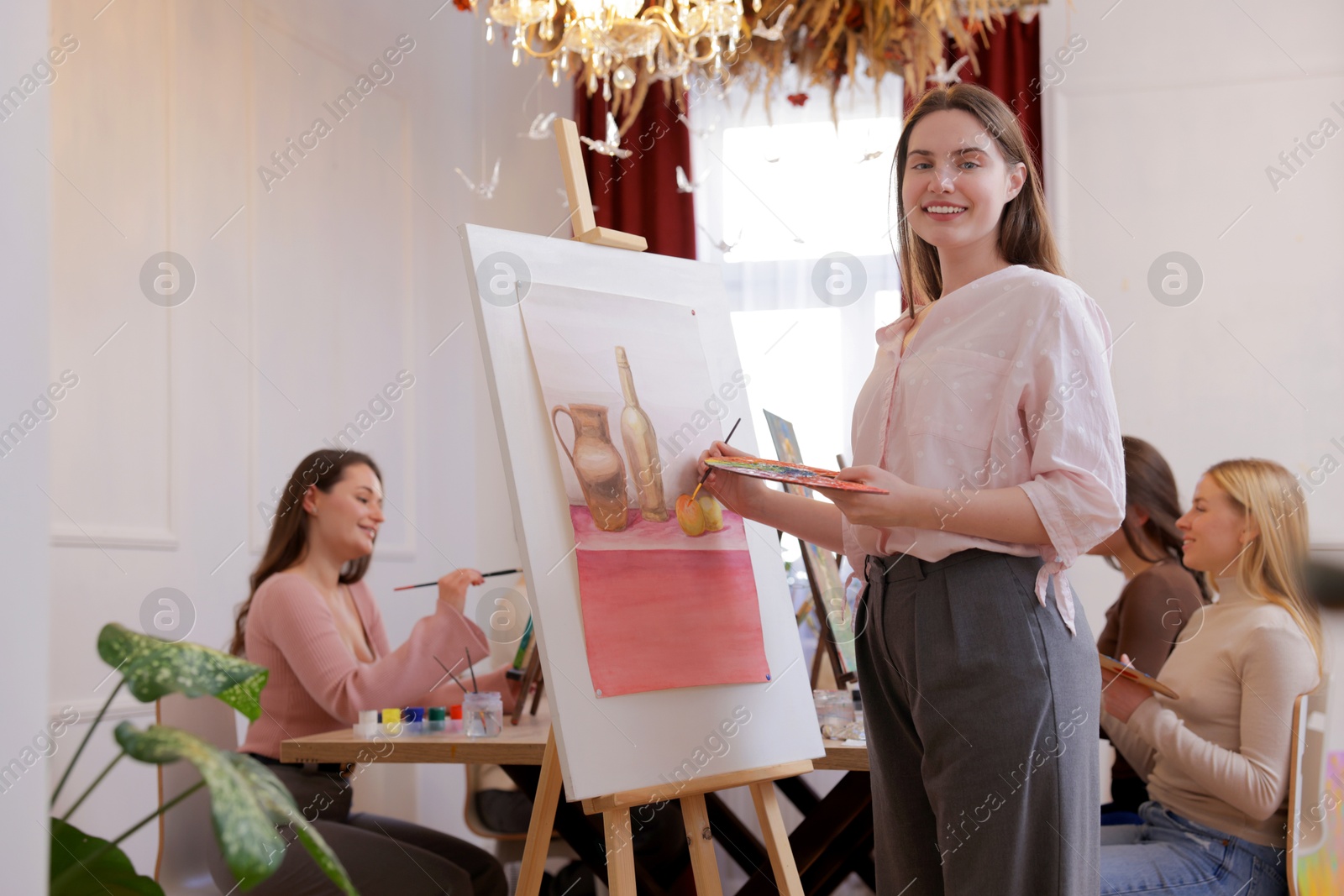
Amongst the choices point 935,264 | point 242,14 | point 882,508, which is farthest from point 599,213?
point 882,508

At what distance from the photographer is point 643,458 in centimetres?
171

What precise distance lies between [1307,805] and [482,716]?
4.68 feet

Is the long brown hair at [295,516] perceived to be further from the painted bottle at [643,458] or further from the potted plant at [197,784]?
the potted plant at [197,784]

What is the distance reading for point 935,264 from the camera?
1.62 meters

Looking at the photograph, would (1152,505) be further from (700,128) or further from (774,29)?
(700,128)

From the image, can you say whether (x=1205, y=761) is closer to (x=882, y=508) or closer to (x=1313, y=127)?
(x=882, y=508)

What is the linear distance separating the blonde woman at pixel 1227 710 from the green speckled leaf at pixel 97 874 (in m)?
1.40

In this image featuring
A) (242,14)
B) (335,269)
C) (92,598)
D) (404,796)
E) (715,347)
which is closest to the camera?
(715,347)

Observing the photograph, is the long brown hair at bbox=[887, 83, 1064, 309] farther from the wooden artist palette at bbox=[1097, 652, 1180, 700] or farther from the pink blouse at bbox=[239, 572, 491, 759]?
the pink blouse at bbox=[239, 572, 491, 759]

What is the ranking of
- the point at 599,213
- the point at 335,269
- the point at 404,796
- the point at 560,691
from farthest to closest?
1. the point at 599,213
2. the point at 404,796
3. the point at 335,269
4. the point at 560,691

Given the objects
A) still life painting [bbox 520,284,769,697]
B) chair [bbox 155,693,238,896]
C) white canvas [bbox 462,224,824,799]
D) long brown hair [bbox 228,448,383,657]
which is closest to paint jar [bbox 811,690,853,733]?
white canvas [bbox 462,224,824,799]

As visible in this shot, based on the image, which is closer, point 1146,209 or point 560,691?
point 560,691

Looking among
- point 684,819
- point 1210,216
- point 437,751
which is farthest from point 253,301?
point 1210,216

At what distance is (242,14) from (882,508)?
2715 mm
